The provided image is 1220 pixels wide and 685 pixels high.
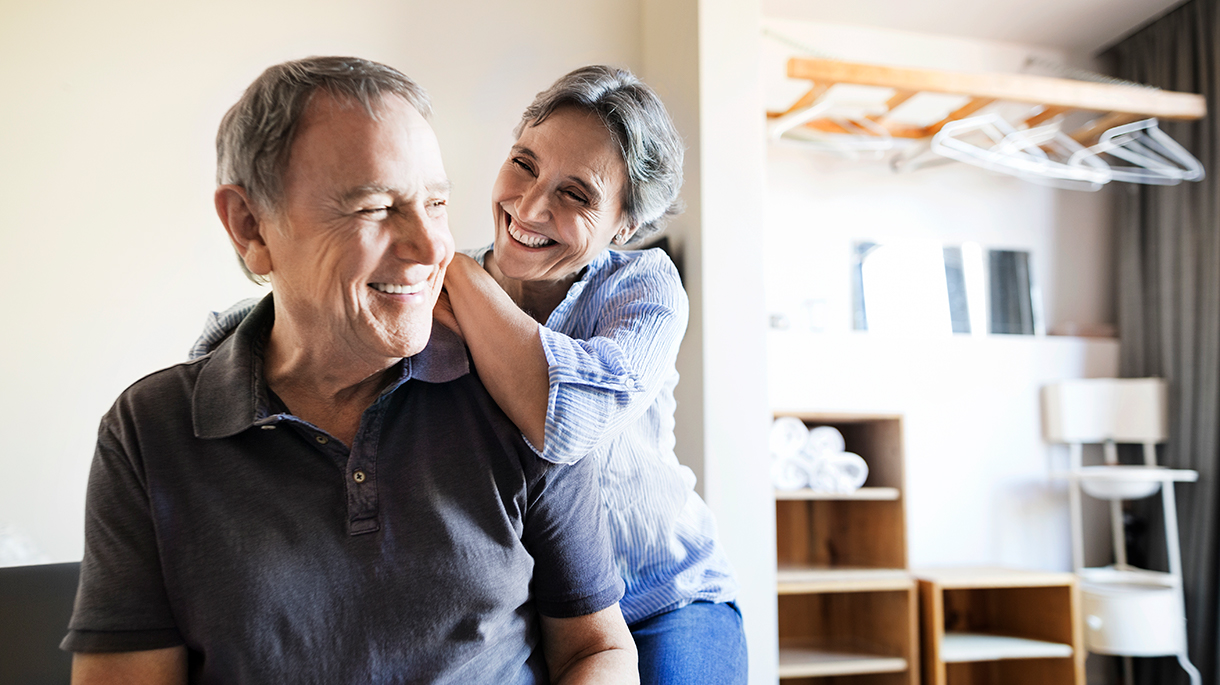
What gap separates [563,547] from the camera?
1.02m

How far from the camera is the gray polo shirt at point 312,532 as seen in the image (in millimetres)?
886

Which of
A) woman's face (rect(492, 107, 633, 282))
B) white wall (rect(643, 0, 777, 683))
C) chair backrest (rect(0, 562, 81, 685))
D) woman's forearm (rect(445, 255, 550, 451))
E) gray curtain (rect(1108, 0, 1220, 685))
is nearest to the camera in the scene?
woman's forearm (rect(445, 255, 550, 451))

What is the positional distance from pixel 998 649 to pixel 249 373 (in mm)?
3344

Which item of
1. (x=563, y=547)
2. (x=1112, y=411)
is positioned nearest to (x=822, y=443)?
(x=1112, y=411)

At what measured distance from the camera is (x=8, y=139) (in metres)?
2.06

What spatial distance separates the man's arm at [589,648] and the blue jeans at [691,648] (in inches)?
12.2

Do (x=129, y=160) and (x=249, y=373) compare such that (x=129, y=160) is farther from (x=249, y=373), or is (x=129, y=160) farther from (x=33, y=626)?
(x=249, y=373)

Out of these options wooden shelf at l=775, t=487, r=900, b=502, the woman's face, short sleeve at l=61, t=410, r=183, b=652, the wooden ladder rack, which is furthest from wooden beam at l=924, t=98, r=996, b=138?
short sleeve at l=61, t=410, r=183, b=652

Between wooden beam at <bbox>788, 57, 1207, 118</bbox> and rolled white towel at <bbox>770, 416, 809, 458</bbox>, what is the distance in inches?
52.3

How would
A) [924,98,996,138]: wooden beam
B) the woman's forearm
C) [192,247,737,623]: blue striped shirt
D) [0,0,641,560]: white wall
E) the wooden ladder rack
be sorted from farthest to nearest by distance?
[924,98,996,138]: wooden beam, the wooden ladder rack, [0,0,641,560]: white wall, [192,247,737,623]: blue striped shirt, the woman's forearm

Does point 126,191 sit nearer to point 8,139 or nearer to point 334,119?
point 8,139

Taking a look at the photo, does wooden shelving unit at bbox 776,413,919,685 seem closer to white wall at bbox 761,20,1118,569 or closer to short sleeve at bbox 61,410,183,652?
white wall at bbox 761,20,1118,569

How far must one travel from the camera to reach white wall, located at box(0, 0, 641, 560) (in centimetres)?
203

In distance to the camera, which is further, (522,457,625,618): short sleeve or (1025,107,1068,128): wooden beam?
(1025,107,1068,128): wooden beam
